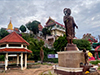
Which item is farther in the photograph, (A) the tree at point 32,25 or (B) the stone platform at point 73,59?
(A) the tree at point 32,25

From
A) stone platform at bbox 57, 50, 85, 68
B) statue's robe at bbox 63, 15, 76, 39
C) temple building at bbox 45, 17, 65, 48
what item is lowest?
stone platform at bbox 57, 50, 85, 68

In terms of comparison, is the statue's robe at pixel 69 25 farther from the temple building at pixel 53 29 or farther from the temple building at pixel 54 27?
the temple building at pixel 54 27

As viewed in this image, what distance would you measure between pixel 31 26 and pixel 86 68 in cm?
2955

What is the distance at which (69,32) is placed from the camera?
8.29m

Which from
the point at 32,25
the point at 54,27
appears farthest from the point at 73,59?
the point at 54,27

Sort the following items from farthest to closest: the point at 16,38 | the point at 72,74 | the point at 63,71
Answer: the point at 16,38 < the point at 63,71 < the point at 72,74

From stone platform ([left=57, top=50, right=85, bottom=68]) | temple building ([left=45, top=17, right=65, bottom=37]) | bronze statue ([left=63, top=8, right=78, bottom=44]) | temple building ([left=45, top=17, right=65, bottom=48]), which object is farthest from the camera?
temple building ([left=45, top=17, right=65, bottom=37])

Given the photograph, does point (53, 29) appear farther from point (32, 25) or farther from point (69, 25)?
point (69, 25)

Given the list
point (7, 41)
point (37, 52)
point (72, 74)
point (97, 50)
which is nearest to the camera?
point (72, 74)

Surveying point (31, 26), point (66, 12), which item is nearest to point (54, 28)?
point (31, 26)

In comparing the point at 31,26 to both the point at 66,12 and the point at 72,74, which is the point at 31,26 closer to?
the point at 66,12

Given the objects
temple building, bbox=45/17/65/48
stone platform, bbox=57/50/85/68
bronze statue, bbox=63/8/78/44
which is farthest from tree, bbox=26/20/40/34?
stone platform, bbox=57/50/85/68

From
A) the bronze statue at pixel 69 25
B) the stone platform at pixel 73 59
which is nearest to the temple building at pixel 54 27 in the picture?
the bronze statue at pixel 69 25

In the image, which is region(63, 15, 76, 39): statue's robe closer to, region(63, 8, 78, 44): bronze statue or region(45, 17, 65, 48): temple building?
region(63, 8, 78, 44): bronze statue
